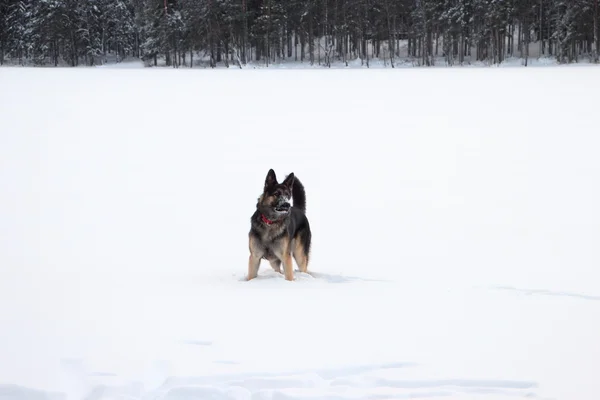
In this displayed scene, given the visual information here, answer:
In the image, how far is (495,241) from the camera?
35.4 feet

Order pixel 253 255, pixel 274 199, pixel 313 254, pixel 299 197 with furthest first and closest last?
pixel 313 254
pixel 299 197
pixel 253 255
pixel 274 199

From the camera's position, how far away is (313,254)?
10.2m

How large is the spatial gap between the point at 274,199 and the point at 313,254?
3461 millimetres

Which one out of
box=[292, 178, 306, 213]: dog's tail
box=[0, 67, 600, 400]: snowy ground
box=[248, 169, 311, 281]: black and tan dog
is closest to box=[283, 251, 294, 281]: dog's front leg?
box=[248, 169, 311, 281]: black and tan dog

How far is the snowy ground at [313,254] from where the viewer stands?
4375 millimetres

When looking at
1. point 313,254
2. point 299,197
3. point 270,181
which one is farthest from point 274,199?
point 313,254

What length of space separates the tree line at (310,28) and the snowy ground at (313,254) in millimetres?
40668

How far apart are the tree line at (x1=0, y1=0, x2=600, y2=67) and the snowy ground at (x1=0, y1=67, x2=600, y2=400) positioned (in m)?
40.7

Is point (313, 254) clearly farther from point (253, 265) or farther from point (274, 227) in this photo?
point (274, 227)

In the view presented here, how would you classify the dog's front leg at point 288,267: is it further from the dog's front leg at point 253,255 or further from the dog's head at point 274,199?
the dog's head at point 274,199

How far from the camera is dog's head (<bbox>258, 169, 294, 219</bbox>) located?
688 centimetres

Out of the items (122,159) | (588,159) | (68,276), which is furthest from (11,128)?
(588,159)

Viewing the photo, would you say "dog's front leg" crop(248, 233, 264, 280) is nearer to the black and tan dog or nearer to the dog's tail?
the black and tan dog

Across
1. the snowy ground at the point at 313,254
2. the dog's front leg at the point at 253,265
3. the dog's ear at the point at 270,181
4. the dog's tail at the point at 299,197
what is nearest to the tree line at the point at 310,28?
the snowy ground at the point at 313,254
